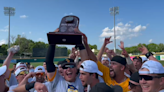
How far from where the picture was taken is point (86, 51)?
3230 millimetres

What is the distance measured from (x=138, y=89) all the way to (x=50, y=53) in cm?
170

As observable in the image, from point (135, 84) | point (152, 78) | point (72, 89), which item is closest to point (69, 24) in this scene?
point (72, 89)

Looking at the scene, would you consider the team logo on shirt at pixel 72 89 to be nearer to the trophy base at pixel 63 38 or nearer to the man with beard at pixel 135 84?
the trophy base at pixel 63 38

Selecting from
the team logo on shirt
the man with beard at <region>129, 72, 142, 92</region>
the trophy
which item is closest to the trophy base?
the trophy

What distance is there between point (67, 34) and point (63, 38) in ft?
0.51

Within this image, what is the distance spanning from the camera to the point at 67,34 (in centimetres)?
250

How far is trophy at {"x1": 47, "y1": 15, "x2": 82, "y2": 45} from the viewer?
251 cm

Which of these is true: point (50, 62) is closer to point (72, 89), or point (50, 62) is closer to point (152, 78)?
point (72, 89)

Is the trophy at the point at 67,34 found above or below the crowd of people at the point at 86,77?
above

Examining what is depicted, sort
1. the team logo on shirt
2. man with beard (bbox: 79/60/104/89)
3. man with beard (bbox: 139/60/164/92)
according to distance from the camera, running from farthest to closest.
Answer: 1. the team logo on shirt
2. man with beard (bbox: 79/60/104/89)
3. man with beard (bbox: 139/60/164/92)

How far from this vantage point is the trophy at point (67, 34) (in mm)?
2506

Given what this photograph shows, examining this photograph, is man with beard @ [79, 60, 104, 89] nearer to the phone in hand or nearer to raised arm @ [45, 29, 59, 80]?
raised arm @ [45, 29, 59, 80]

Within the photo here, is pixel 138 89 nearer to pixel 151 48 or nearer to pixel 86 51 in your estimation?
pixel 86 51

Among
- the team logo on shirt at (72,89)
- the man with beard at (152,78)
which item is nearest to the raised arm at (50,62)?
the team logo on shirt at (72,89)
